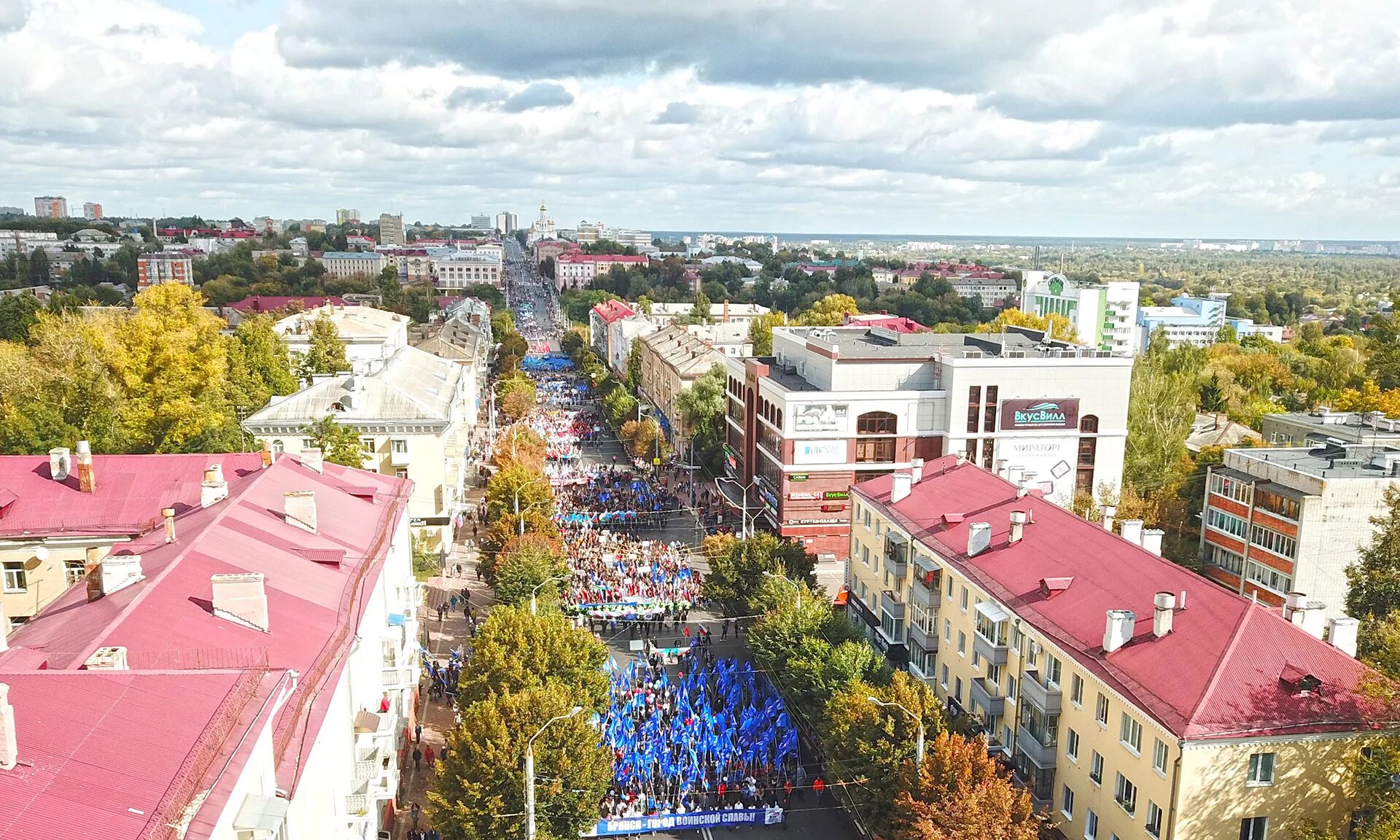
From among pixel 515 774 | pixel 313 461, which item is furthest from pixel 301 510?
pixel 515 774

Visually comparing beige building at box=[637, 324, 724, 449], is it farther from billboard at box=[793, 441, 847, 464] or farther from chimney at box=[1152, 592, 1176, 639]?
chimney at box=[1152, 592, 1176, 639]

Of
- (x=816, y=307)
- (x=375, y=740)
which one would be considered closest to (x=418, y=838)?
(x=375, y=740)

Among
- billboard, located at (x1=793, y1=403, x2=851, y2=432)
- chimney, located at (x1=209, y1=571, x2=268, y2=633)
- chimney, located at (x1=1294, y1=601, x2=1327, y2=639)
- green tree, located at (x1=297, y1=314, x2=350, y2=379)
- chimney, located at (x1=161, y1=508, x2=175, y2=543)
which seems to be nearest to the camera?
chimney, located at (x1=209, y1=571, x2=268, y2=633)

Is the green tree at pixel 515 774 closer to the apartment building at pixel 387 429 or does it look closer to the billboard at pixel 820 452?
the apartment building at pixel 387 429

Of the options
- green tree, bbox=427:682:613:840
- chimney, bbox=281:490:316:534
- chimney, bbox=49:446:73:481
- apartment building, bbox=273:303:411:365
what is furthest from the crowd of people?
apartment building, bbox=273:303:411:365

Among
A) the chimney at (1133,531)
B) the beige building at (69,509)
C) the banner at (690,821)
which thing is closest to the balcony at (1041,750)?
the banner at (690,821)

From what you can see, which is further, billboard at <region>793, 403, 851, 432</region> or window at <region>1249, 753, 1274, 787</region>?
billboard at <region>793, 403, 851, 432</region>

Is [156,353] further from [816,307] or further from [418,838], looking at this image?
[816,307]
